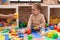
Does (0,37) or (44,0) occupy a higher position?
(44,0)

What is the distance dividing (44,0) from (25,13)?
0.52m

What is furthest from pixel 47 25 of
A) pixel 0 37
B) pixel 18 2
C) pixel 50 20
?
pixel 0 37

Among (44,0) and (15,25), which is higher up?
(44,0)

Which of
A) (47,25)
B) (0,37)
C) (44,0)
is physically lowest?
(47,25)

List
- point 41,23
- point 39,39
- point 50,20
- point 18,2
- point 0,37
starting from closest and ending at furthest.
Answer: point 0,37 < point 39,39 < point 41,23 < point 50,20 < point 18,2

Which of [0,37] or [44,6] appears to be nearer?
[0,37]

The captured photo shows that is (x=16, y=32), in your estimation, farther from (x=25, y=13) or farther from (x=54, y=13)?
(x=54, y=13)

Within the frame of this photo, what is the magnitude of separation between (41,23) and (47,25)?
0.91ft

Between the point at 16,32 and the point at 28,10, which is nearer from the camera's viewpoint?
the point at 16,32

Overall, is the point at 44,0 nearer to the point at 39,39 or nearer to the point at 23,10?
the point at 23,10

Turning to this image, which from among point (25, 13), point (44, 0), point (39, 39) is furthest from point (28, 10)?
point (39, 39)

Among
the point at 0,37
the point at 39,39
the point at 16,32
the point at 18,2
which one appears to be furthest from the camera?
the point at 18,2

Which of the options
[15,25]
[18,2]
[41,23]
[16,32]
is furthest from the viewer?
[18,2]

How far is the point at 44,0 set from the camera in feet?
12.4
